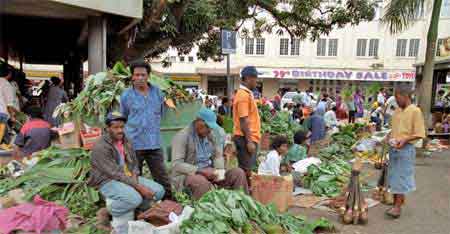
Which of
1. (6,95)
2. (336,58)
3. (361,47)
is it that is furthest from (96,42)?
(361,47)

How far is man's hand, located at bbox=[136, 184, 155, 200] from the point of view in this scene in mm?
4000

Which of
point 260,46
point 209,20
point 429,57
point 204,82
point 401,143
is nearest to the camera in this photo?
point 401,143

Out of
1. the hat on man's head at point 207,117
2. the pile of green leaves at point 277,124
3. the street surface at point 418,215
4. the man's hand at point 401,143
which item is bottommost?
the street surface at point 418,215

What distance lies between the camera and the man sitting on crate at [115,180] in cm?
388

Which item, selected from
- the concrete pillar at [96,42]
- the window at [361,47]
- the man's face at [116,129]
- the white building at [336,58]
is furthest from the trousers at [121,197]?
the window at [361,47]

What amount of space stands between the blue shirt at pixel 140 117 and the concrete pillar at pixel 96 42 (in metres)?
2.99

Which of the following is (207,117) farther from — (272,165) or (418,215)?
(418,215)

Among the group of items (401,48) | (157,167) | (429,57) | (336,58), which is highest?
(401,48)

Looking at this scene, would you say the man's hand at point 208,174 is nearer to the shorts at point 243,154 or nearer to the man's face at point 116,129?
the shorts at point 243,154

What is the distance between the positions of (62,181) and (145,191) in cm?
157

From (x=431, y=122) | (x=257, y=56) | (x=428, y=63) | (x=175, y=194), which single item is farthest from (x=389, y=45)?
(x=175, y=194)

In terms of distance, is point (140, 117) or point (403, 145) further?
point (403, 145)

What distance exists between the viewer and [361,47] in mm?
36625

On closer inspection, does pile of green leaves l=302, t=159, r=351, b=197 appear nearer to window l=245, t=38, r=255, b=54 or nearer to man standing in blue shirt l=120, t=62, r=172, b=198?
man standing in blue shirt l=120, t=62, r=172, b=198
